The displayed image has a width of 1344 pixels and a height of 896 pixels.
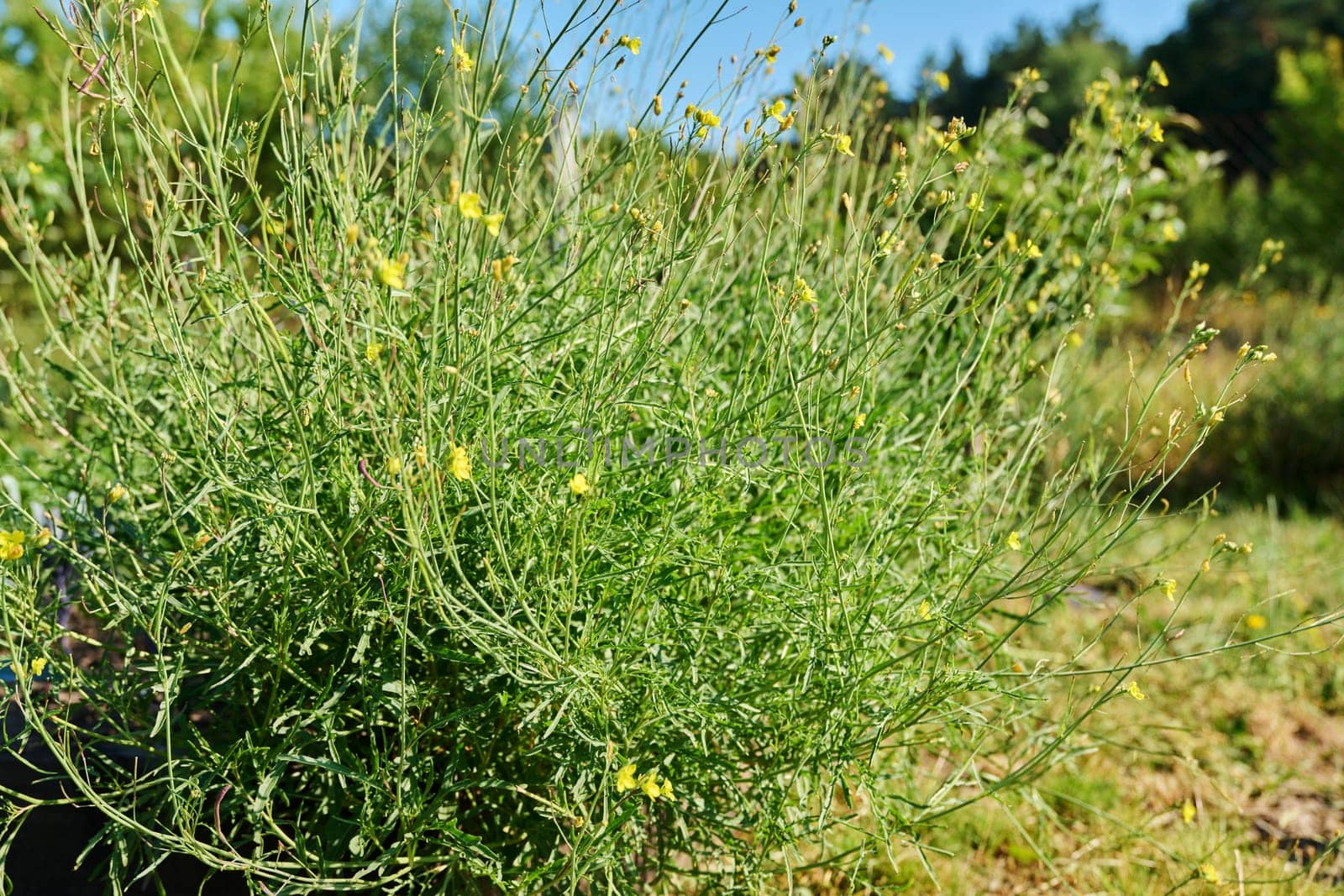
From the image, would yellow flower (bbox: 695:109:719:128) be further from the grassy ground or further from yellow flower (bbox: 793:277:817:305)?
the grassy ground

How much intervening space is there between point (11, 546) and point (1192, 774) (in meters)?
2.72

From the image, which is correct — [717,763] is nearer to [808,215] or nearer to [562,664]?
[562,664]

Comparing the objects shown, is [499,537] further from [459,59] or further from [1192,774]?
[1192,774]

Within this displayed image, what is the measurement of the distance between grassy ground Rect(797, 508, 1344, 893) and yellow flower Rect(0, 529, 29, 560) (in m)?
1.29

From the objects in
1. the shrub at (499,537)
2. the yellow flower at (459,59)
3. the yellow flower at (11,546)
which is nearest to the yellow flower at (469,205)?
the shrub at (499,537)

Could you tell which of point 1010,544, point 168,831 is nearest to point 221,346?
point 168,831

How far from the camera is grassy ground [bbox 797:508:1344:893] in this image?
207cm

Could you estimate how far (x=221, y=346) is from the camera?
1866 mm

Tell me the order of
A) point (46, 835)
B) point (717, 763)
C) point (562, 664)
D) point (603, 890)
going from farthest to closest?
point (46, 835)
point (603, 890)
point (717, 763)
point (562, 664)

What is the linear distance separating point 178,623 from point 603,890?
3.05ft

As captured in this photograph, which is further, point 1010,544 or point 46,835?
point 46,835

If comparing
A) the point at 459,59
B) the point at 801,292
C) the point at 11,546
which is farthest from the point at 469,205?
the point at 11,546

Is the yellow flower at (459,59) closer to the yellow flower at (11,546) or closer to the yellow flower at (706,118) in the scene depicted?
the yellow flower at (706,118)

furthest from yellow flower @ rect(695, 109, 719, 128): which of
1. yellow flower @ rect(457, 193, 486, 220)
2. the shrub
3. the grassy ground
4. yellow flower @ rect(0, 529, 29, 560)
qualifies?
yellow flower @ rect(0, 529, 29, 560)
